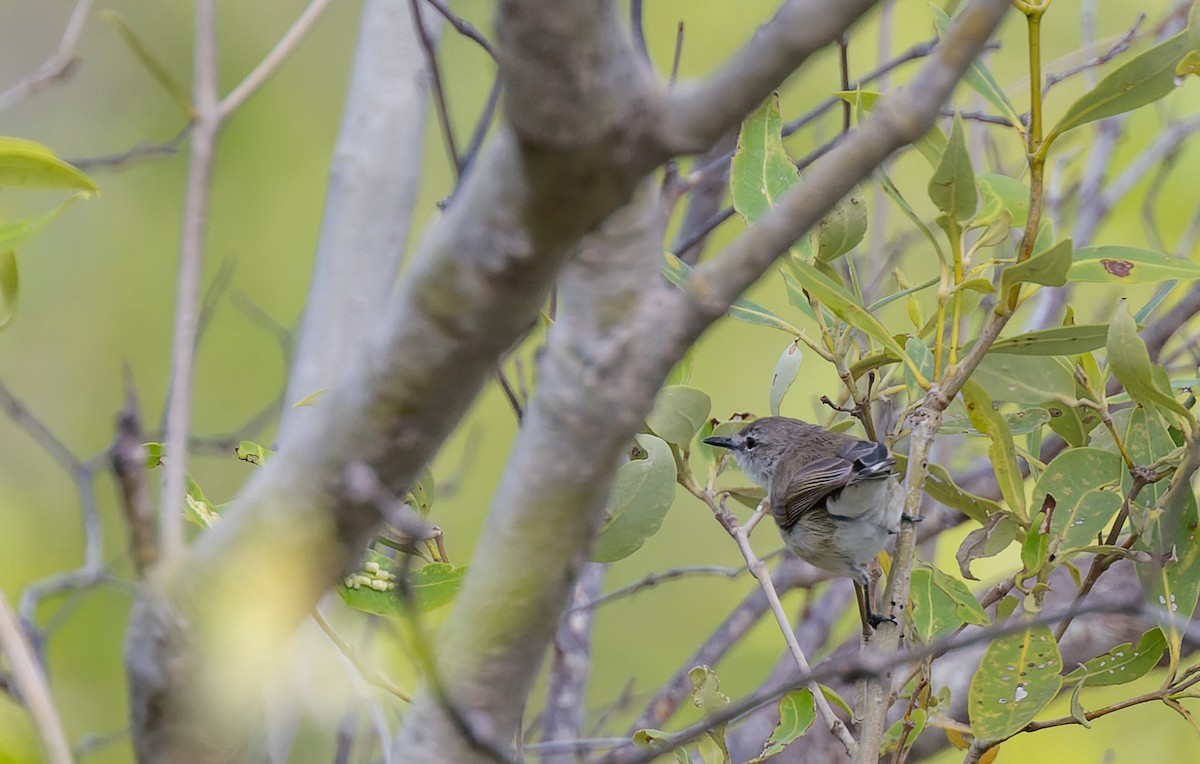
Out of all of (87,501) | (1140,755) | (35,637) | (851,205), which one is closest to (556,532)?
(851,205)

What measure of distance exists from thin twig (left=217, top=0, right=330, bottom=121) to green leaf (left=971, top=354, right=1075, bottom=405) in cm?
70

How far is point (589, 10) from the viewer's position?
1.48ft

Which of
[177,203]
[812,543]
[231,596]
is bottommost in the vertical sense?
[231,596]

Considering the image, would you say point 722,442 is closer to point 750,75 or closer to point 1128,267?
point 1128,267

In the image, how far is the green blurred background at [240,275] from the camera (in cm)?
316

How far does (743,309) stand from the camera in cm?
106

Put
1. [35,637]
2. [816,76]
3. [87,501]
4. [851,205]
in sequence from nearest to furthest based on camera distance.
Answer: [851,205] < [35,637] < [87,501] < [816,76]

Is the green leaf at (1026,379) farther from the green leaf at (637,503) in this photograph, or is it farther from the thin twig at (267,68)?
the thin twig at (267,68)

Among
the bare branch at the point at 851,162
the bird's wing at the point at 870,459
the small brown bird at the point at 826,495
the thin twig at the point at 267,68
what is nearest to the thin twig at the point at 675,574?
the small brown bird at the point at 826,495

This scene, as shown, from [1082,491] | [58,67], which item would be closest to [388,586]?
[1082,491]

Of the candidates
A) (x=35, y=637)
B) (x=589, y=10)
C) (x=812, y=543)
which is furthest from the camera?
(x=812, y=543)

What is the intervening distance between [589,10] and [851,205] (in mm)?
630

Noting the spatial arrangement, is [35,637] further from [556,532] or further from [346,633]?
[556,532]

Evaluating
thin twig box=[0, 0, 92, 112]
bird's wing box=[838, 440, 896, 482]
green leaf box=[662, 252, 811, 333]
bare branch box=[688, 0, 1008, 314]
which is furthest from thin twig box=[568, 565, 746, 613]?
thin twig box=[0, 0, 92, 112]
